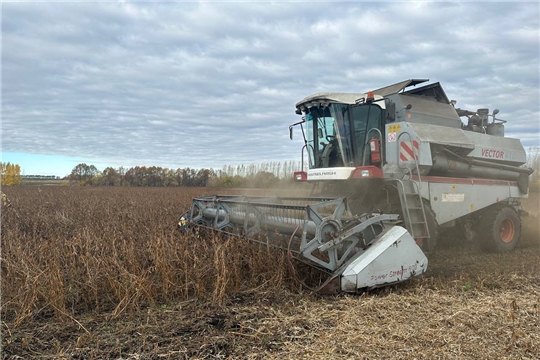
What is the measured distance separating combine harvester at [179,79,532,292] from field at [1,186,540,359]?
476mm

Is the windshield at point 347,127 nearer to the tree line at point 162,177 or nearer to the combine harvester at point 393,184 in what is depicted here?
the combine harvester at point 393,184

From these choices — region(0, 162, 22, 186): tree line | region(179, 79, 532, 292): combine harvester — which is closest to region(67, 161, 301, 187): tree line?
region(0, 162, 22, 186): tree line

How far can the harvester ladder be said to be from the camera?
4970mm

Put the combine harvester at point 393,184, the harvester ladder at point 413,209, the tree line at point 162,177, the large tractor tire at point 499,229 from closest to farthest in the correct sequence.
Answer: the combine harvester at point 393,184 → the harvester ladder at point 413,209 → the large tractor tire at point 499,229 → the tree line at point 162,177

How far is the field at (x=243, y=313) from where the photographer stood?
2.52 metres

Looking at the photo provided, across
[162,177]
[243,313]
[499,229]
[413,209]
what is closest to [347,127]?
[413,209]

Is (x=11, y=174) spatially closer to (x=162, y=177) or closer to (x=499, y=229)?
(x=162, y=177)

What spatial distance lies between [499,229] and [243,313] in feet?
17.1

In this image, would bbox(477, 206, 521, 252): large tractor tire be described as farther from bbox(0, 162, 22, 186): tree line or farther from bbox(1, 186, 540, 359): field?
bbox(0, 162, 22, 186): tree line

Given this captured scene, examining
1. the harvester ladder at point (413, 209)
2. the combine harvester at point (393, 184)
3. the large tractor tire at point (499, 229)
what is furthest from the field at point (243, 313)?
the large tractor tire at point (499, 229)

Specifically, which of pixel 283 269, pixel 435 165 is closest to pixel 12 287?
pixel 283 269

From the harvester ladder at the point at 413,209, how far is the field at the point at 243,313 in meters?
0.66

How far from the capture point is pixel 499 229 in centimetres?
645

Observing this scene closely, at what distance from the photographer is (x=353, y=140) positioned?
583cm
